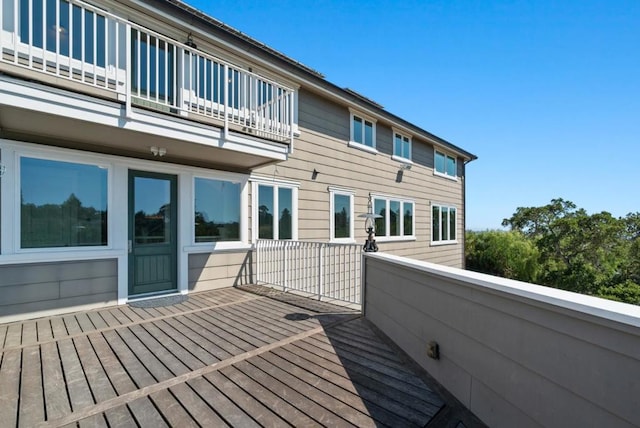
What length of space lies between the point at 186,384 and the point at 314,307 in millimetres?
2429

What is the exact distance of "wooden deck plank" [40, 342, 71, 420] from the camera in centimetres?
202

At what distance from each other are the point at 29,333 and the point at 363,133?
318 inches

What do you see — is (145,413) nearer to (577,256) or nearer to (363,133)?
(363,133)

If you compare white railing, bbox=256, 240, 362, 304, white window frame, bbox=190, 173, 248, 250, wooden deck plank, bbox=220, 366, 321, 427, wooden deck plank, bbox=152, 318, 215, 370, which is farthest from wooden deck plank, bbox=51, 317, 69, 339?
white railing, bbox=256, 240, 362, 304

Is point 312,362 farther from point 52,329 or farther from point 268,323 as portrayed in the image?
point 52,329

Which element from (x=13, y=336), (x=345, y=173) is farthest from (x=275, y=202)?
(x=13, y=336)

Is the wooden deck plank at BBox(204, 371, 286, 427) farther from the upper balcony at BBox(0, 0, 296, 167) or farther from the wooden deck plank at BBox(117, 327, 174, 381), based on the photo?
the upper balcony at BBox(0, 0, 296, 167)

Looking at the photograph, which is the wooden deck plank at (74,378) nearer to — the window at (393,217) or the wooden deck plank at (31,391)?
the wooden deck plank at (31,391)

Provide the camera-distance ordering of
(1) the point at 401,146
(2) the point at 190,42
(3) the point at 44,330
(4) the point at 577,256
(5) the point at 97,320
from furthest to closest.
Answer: (4) the point at 577,256 → (1) the point at 401,146 → (2) the point at 190,42 → (5) the point at 97,320 → (3) the point at 44,330

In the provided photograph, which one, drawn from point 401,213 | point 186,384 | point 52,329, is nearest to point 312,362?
point 186,384

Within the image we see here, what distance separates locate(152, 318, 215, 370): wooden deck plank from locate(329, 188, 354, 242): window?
4637mm

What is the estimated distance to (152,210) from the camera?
495 centimetres

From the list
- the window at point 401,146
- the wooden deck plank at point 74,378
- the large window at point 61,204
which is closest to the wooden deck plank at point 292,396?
the wooden deck plank at point 74,378

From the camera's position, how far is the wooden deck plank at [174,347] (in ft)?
8.90
